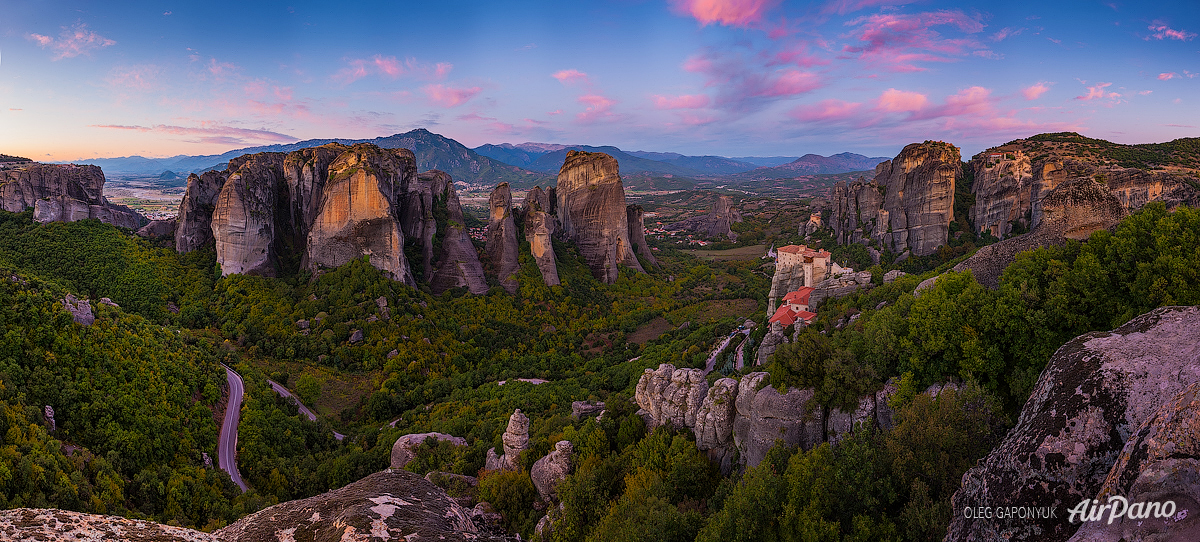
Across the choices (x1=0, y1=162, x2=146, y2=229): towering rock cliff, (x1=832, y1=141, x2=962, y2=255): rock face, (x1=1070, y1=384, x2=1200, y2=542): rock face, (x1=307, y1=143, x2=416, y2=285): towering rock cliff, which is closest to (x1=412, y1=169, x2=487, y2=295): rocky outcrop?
(x1=307, y1=143, x2=416, y2=285): towering rock cliff

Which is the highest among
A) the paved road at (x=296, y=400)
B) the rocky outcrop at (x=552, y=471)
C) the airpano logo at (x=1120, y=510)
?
the airpano logo at (x=1120, y=510)

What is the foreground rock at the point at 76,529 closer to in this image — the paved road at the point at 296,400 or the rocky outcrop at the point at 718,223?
the paved road at the point at 296,400

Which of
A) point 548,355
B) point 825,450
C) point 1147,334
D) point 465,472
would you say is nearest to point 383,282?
point 548,355

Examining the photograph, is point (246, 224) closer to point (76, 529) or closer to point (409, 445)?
point (409, 445)

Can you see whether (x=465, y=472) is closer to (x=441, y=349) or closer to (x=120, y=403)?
(x=120, y=403)

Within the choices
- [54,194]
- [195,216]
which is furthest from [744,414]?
[54,194]

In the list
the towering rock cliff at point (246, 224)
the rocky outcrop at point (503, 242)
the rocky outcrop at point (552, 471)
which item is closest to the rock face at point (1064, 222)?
the rocky outcrop at point (552, 471)
